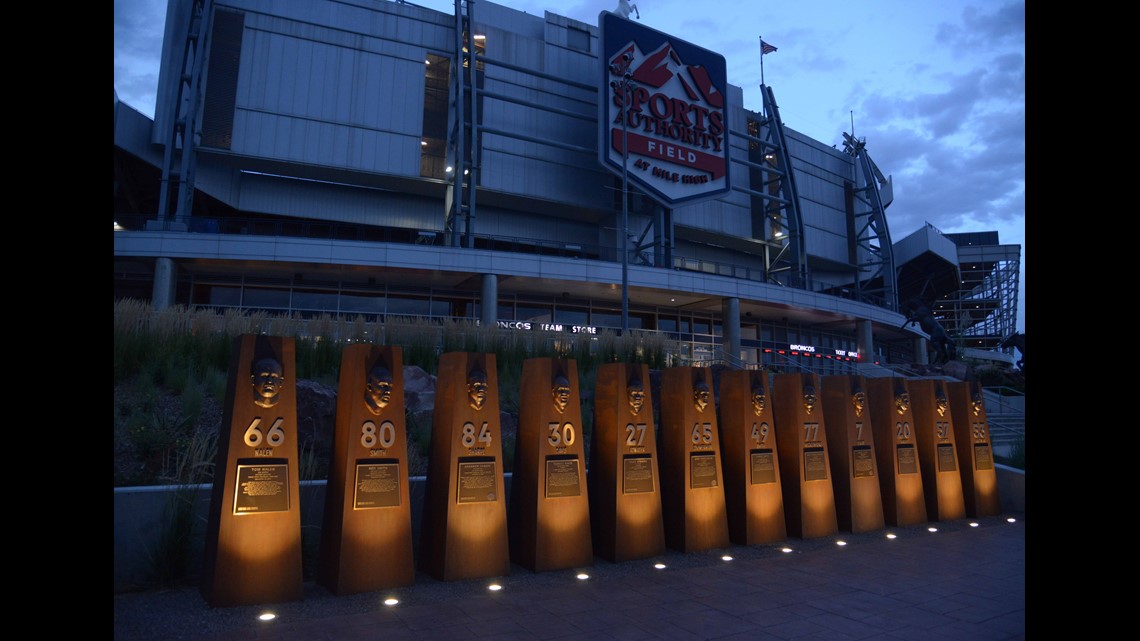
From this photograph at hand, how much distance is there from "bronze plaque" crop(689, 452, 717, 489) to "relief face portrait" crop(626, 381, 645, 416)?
2.59ft

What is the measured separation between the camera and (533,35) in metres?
33.4

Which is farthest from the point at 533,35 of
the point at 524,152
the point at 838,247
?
the point at 838,247

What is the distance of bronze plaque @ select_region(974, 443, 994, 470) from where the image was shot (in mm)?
10047

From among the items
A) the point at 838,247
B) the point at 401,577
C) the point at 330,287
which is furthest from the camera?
the point at 838,247

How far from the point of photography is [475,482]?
6.03 m

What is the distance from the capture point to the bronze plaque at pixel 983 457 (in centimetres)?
1005

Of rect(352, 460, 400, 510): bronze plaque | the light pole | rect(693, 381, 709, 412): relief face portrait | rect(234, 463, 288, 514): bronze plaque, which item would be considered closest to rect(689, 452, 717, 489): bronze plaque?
rect(693, 381, 709, 412): relief face portrait

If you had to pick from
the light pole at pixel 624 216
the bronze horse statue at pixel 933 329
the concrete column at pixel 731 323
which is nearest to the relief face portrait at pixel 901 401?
the light pole at pixel 624 216

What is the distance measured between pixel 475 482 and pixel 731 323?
1013 inches

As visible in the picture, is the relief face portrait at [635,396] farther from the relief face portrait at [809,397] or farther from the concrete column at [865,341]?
A: the concrete column at [865,341]

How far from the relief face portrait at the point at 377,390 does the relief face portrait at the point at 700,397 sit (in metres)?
3.31

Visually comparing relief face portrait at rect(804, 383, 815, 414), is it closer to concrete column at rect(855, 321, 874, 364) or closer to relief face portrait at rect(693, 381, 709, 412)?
relief face portrait at rect(693, 381, 709, 412)
